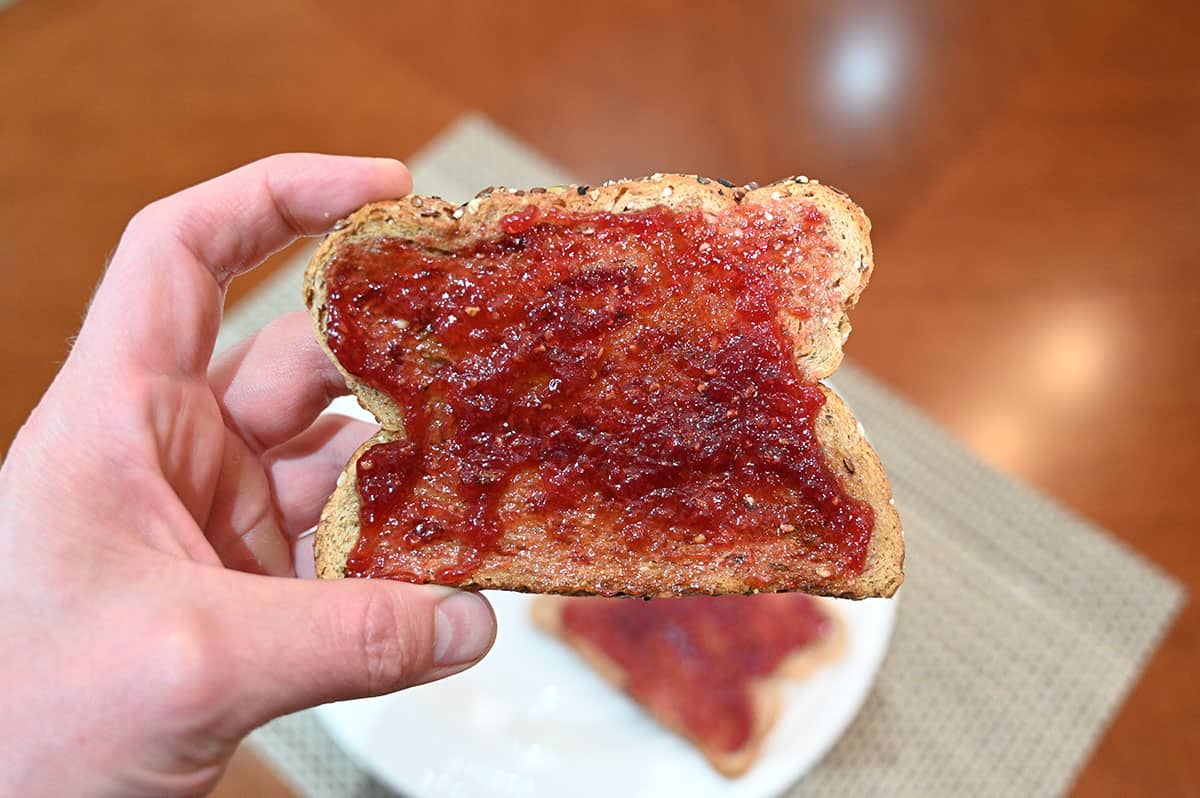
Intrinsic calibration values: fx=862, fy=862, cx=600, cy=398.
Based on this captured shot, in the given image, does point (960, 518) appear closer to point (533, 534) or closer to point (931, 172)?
point (931, 172)

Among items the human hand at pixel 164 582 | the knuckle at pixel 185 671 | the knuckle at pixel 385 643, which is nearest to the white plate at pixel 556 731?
the human hand at pixel 164 582

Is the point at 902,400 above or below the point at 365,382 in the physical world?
below

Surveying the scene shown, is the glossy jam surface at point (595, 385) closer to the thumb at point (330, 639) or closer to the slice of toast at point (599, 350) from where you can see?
the slice of toast at point (599, 350)

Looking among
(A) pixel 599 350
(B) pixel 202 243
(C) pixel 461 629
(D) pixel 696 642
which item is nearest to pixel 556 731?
(D) pixel 696 642

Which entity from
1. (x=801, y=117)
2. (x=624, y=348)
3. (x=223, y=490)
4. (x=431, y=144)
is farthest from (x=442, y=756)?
(x=801, y=117)

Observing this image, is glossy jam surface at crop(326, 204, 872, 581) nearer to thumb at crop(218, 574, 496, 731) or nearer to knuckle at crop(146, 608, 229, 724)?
thumb at crop(218, 574, 496, 731)
